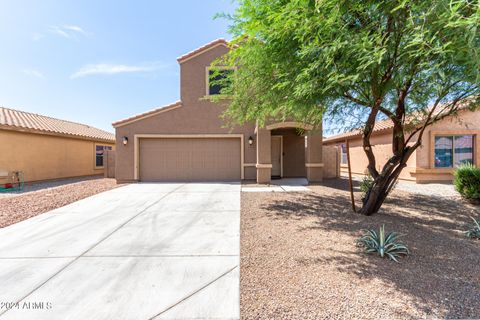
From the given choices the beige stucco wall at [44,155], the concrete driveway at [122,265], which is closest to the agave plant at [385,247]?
the concrete driveway at [122,265]

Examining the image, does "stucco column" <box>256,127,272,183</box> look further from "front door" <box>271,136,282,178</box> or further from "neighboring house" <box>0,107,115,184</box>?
"neighboring house" <box>0,107,115,184</box>

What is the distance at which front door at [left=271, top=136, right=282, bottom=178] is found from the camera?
501 inches

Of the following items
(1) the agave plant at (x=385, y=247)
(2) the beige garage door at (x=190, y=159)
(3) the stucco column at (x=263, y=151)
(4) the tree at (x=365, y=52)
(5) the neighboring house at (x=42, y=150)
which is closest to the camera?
(4) the tree at (x=365, y=52)

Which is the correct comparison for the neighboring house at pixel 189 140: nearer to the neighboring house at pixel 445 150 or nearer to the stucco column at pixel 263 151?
the stucco column at pixel 263 151

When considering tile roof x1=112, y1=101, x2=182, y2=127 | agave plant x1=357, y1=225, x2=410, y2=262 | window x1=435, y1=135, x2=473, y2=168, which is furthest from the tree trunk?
tile roof x1=112, y1=101, x2=182, y2=127

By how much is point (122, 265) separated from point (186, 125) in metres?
9.21

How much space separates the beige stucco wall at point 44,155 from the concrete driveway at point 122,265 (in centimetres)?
822

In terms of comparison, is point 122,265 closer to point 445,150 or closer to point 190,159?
point 190,159

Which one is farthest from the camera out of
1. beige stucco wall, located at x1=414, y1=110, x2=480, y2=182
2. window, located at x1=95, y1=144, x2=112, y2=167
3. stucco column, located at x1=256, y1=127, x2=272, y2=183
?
window, located at x1=95, y1=144, x2=112, y2=167

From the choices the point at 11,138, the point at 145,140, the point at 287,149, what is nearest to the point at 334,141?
the point at 287,149

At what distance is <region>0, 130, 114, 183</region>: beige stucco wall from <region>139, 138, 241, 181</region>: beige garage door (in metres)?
5.86

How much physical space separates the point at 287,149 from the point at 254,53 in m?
8.72

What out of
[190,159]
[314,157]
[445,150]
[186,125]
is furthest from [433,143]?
[186,125]

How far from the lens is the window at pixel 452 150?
10539 millimetres
